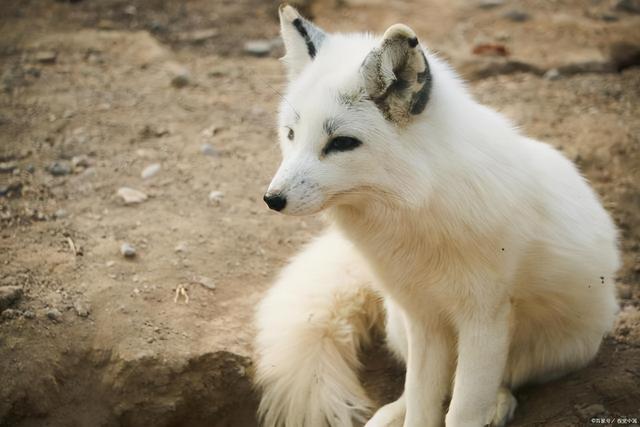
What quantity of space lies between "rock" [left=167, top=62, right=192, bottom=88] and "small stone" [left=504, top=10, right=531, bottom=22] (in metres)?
3.34

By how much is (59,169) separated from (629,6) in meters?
5.88

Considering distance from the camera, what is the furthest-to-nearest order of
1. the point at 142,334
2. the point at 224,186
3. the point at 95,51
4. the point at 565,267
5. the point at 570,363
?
1. the point at 95,51
2. the point at 224,186
3. the point at 142,334
4. the point at 570,363
5. the point at 565,267

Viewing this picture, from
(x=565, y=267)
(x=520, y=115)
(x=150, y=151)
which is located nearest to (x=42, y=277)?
(x=150, y=151)

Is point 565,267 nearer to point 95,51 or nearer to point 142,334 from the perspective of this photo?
point 142,334

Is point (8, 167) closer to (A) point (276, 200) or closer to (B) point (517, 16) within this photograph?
(A) point (276, 200)

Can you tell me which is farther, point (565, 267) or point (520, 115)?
point (520, 115)

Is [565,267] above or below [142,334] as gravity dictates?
above

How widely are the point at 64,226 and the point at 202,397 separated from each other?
4.84 ft

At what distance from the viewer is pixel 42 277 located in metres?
4.27

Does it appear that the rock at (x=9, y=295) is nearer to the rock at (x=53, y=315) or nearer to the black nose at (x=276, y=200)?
the rock at (x=53, y=315)

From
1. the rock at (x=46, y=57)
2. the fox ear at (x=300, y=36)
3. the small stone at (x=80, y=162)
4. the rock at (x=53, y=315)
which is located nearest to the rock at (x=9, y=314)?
the rock at (x=53, y=315)

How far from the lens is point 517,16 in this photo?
7562mm

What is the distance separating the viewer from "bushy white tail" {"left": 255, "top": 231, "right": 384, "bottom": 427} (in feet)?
12.8

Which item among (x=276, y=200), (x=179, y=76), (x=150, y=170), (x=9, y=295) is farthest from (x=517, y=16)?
(x=9, y=295)
